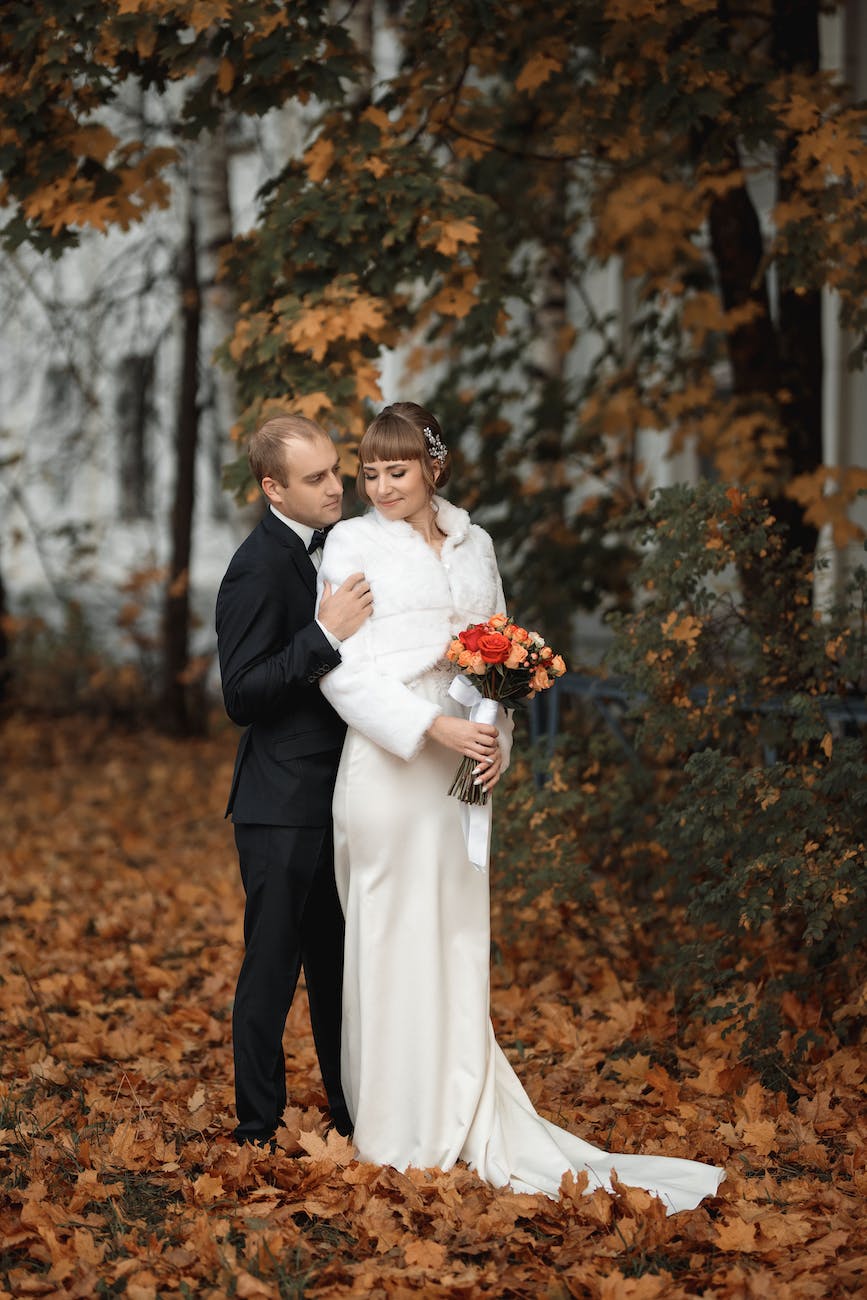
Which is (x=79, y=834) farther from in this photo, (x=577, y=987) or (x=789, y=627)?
(x=789, y=627)

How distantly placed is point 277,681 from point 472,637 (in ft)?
1.66

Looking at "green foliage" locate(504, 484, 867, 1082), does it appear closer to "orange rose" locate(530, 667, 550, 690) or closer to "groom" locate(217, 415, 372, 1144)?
"orange rose" locate(530, 667, 550, 690)

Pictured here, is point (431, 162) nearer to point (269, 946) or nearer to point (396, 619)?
point (396, 619)

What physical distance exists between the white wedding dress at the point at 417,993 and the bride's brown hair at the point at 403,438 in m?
0.55

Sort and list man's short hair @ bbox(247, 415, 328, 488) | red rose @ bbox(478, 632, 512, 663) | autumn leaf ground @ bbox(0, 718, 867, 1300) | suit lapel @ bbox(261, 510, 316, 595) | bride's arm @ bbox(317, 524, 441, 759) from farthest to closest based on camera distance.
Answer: suit lapel @ bbox(261, 510, 316, 595) < man's short hair @ bbox(247, 415, 328, 488) < bride's arm @ bbox(317, 524, 441, 759) < red rose @ bbox(478, 632, 512, 663) < autumn leaf ground @ bbox(0, 718, 867, 1300)

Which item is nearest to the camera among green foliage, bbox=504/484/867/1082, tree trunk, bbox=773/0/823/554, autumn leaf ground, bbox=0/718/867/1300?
autumn leaf ground, bbox=0/718/867/1300

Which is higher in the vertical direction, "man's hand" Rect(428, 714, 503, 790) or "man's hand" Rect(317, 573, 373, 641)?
"man's hand" Rect(317, 573, 373, 641)

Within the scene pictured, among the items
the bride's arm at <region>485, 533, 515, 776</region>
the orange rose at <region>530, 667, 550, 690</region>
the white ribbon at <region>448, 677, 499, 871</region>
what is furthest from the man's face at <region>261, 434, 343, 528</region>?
the orange rose at <region>530, 667, 550, 690</region>

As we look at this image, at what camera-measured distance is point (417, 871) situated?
3779 millimetres

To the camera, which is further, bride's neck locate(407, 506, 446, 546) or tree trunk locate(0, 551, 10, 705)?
tree trunk locate(0, 551, 10, 705)

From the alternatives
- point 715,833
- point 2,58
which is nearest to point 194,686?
point 2,58

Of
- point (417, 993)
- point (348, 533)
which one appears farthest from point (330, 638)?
point (417, 993)

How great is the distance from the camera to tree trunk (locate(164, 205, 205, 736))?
37.1ft

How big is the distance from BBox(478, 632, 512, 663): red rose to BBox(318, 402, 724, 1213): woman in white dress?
0.70ft
